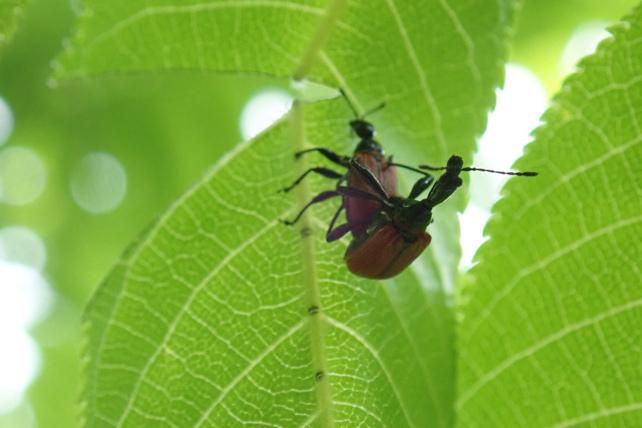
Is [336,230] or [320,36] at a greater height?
[320,36]

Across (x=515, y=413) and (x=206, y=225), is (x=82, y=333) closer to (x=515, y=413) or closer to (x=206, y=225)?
(x=206, y=225)

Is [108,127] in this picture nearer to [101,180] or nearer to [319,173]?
[101,180]

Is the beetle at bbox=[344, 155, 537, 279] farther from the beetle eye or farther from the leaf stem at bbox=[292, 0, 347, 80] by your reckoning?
the leaf stem at bbox=[292, 0, 347, 80]

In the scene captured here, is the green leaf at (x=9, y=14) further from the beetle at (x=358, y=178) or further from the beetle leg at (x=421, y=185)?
the beetle leg at (x=421, y=185)

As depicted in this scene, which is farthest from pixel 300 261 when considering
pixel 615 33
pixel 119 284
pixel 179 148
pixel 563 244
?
pixel 179 148

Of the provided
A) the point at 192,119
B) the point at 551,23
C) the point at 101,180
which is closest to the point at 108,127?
the point at 101,180
